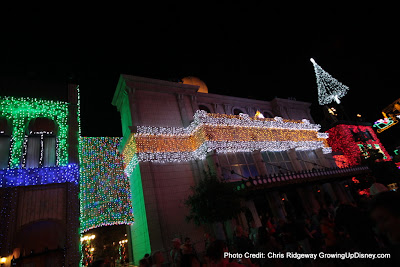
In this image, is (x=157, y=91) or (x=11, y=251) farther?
(x=157, y=91)

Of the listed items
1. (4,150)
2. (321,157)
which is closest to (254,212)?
(321,157)

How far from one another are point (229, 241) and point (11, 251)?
1192cm

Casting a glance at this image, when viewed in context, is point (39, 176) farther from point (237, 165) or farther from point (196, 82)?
point (196, 82)

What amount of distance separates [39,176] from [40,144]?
247 centimetres

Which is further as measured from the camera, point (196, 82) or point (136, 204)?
point (196, 82)

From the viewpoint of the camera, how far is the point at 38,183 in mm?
12523

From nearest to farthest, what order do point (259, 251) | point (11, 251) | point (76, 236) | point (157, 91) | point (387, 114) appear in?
point (259, 251), point (11, 251), point (76, 236), point (157, 91), point (387, 114)

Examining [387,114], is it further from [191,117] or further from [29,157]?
[29,157]

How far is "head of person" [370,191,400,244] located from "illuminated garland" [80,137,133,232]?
55.7 feet

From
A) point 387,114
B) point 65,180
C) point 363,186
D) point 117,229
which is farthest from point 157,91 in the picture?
point 387,114

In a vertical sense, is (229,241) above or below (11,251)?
below

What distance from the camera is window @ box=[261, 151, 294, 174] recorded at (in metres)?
21.2

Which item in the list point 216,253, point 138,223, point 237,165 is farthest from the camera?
point 237,165

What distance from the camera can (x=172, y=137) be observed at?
1839cm
